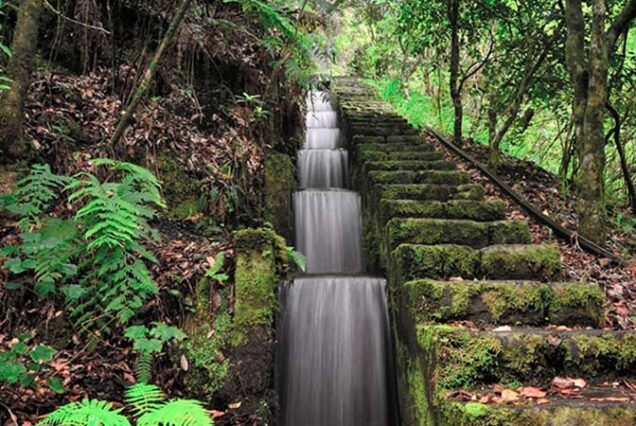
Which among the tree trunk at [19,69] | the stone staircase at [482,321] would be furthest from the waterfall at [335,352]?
the tree trunk at [19,69]

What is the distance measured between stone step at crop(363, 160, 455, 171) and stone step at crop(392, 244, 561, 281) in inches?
92.5

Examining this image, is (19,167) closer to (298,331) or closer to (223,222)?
(223,222)

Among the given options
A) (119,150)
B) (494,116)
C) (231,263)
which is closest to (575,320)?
(231,263)

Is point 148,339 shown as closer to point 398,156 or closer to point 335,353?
point 335,353

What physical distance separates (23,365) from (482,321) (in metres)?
3.15

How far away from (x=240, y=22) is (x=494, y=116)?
482 centimetres

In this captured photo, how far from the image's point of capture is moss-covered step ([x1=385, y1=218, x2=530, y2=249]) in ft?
16.0

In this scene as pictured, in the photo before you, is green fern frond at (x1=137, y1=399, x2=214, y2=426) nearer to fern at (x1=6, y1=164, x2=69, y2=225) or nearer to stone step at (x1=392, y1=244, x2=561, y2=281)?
fern at (x1=6, y1=164, x2=69, y2=225)

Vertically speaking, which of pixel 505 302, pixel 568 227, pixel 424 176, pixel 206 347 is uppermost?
pixel 424 176

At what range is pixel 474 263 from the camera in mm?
4398

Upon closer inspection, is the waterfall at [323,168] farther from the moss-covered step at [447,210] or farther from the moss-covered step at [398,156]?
the moss-covered step at [447,210]

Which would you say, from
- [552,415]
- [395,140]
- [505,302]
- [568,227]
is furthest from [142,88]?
[568,227]

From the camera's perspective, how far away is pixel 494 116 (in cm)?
883

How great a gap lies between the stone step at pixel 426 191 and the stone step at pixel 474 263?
1.47 m
